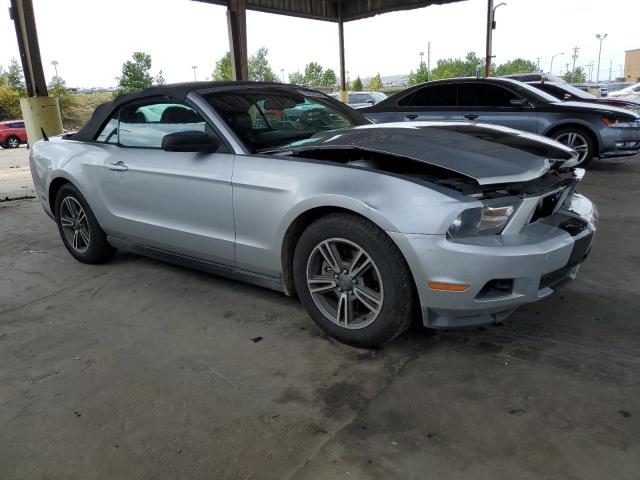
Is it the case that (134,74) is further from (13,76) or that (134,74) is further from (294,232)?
(294,232)

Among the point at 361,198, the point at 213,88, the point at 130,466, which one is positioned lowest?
the point at 130,466

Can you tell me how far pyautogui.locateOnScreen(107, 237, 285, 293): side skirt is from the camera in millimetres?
3172

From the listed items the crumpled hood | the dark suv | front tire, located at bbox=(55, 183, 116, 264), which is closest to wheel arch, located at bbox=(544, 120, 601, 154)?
the dark suv

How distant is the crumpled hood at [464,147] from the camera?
2.63 metres

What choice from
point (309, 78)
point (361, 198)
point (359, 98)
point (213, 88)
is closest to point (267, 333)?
point (361, 198)

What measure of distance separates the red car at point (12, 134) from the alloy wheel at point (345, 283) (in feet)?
87.6

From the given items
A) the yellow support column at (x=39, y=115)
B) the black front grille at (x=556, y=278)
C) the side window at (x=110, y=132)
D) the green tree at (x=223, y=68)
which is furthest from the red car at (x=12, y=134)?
the green tree at (x=223, y=68)

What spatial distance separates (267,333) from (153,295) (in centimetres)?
113

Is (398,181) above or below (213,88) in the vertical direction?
below

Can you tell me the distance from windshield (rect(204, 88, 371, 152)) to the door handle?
33.3 inches

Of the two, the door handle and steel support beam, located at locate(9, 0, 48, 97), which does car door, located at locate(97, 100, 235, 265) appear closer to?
the door handle

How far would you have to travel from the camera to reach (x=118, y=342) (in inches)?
A: 121

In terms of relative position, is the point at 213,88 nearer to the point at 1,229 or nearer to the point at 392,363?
the point at 392,363

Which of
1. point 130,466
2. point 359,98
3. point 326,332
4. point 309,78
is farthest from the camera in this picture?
point 309,78
